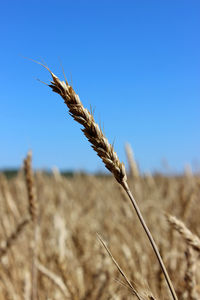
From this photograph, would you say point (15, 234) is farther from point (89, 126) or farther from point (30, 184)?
point (89, 126)

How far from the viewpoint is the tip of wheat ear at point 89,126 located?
605mm

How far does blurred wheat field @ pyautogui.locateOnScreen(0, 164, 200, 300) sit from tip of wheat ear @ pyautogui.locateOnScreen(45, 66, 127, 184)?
211mm

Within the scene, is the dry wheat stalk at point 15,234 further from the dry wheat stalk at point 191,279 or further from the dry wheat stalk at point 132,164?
the dry wheat stalk at point 132,164

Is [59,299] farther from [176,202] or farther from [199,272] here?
[176,202]

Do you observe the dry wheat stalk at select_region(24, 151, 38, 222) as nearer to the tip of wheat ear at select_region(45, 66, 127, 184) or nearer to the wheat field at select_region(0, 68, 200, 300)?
the wheat field at select_region(0, 68, 200, 300)

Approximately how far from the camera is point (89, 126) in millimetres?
606

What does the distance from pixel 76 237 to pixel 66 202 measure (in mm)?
1686

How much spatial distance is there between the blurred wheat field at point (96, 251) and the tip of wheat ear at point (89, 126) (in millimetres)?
211

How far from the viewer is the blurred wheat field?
1512mm

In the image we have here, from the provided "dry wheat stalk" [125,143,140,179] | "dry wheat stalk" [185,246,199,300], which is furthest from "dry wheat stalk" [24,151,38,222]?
"dry wheat stalk" [125,143,140,179]

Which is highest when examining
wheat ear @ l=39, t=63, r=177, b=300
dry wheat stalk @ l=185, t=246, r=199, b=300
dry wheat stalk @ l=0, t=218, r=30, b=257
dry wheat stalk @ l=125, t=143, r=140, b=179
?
dry wheat stalk @ l=125, t=143, r=140, b=179

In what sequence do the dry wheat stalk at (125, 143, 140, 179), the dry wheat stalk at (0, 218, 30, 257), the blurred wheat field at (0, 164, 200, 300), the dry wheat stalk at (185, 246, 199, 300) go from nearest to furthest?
the dry wheat stalk at (185, 246, 199, 300) → the blurred wheat field at (0, 164, 200, 300) → the dry wheat stalk at (0, 218, 30, 257) → the dry wheat stalk at (125, 143, 140, 179)

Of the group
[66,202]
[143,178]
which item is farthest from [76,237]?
[143,178]

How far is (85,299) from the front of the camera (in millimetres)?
1574
